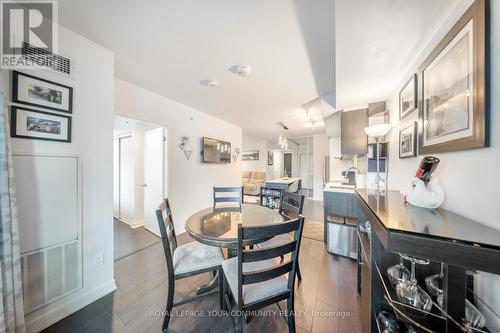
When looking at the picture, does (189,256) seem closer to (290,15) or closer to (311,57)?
(290,15)

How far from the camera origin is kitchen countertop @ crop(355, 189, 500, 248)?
60 cm

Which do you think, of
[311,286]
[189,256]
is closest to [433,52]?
[311,286]

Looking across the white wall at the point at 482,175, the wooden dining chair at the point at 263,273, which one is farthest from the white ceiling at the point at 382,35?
the wooden dining chair at the point at 263,273

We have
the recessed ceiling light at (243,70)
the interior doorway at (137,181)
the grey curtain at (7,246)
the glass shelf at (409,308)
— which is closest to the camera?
the glass shelf at (409,308)

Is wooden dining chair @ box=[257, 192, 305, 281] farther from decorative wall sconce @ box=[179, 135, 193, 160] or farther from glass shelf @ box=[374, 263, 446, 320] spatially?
decorative wall sconce @ box=[179, 135, 193, 160]

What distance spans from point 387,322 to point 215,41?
7.87 ft

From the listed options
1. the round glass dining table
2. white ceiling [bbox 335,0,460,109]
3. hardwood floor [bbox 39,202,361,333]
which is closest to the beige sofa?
the round glass dining table

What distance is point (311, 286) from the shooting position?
6.00 feet

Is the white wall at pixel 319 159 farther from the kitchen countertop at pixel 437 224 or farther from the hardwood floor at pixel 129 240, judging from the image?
the kitchen countertop at pixel 437 224

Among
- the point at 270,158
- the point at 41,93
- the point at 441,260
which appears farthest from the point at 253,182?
the point at 441,260

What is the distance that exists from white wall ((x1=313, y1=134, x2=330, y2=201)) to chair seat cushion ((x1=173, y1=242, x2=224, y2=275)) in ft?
18.2

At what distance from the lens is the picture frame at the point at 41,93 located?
1246 millimetres

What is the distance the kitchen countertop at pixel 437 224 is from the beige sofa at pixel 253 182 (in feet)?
19.5

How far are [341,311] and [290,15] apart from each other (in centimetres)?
255
